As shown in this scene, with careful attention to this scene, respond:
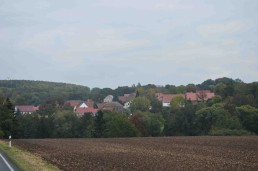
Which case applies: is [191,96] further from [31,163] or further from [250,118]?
[31,163]

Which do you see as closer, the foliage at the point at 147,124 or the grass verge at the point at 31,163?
the grass verge at the point at 31,163

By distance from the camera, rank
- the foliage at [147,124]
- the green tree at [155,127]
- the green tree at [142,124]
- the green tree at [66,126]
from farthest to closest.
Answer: the green tree at [155,127]
the foliage at [147,124]
the green tree at [142,124]
the green tree at [66,126]

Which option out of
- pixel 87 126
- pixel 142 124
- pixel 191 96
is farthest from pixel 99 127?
pixel 191 96

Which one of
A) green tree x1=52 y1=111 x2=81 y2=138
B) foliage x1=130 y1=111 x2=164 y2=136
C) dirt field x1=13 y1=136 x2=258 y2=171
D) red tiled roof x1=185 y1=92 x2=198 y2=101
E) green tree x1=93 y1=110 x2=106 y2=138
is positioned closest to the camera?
dirt field x1=13 y1=136 x2=258 y2=171

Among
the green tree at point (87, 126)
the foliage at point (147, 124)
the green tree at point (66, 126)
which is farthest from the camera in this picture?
the foliage at point (147, 124)

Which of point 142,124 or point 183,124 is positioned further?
point 142,124

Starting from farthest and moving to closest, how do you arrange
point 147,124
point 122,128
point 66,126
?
1. point 147,124
2. point 66,126
3. point 122,128

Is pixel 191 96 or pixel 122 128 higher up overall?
pixel 191 96

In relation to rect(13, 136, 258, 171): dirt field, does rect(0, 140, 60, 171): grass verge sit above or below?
above

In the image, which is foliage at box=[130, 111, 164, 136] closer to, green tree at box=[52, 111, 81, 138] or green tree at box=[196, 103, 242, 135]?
green tree at box=[196, 103, 242, 135]

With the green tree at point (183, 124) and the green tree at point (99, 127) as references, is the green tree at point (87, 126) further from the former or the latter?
the green tree at point (183, 124)

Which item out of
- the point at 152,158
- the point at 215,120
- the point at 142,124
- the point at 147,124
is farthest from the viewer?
the point at 147,124

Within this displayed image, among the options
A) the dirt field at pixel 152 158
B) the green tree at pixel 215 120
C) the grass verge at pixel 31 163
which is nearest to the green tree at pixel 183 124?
the green tree at pixel 215 120

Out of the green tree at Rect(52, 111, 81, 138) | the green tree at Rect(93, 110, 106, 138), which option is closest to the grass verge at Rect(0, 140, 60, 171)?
the green tree at Rect(93, 110, 106, 138)
